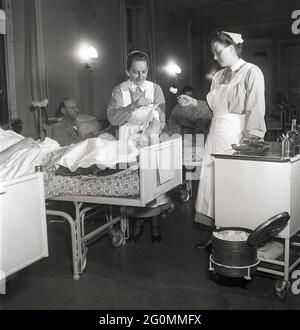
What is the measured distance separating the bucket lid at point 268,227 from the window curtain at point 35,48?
3.16 metres

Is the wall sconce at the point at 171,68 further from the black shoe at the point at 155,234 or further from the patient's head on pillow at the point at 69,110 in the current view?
the black shoe at the point at 155,234

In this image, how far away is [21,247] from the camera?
94.4 inches

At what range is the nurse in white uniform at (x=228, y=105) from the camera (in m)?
2.96

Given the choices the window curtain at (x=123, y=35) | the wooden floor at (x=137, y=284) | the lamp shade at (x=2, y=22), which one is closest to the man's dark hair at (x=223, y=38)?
the wooden floor at (x=137, y=284)

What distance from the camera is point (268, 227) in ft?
7.90

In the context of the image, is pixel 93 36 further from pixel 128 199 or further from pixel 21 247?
pixel 21 247

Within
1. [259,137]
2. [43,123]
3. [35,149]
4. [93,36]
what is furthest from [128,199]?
[93,36]

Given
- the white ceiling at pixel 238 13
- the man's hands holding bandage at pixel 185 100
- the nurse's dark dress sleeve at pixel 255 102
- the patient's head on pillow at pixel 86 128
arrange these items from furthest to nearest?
the white ceiling at pixel 238 13
the patient's head on pillow at pixel 86 128
the man's hands holding bandage at pixel 185 100
the nurse's dark dress sleeve at pixel 255 102

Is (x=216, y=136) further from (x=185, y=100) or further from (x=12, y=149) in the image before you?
(x=12, y=149)

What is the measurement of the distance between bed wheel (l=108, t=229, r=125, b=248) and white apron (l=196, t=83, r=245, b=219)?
74 cm

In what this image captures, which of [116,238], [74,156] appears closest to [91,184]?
[74,156]

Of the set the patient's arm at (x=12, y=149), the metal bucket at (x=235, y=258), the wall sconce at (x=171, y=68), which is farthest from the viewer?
the wall sconce at (x=171, y=68)

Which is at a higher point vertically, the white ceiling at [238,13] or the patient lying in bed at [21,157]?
the white ceiling at [238,13]
